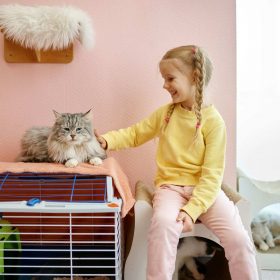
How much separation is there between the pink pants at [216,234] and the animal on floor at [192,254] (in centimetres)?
24

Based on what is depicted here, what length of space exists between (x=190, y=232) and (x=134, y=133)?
48 cm

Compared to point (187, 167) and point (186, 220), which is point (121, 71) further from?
point (186, 220)

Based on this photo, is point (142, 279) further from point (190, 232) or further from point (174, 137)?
point (174, 137)

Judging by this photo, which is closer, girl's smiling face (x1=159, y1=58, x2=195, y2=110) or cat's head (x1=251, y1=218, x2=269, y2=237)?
girl's smiling face (x1=159, y1=58, x2=195, y2=110)

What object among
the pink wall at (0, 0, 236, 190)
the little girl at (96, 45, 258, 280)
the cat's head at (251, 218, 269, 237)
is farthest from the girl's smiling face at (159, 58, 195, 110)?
the cat's head at (251, 218, 269, 237)

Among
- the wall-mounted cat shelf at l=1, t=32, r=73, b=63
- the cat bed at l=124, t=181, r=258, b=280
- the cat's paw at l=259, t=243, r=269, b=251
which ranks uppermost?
the wall-mounted cat shelf at l=1, t=32, r=73, b=63

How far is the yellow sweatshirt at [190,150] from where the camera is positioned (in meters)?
1.25

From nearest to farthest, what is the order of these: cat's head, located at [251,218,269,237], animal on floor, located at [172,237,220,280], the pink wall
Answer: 1. animal on floor, located at [172,237,220,280]
2. the pink wall
3. cat's head, located at [251,218,269,237]

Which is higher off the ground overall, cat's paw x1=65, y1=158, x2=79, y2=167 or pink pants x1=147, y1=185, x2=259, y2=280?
cat's paw x1=65, y1=158, x2=79, y2=167

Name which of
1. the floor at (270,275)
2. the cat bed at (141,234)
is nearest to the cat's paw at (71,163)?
the cat bed at (141,234)

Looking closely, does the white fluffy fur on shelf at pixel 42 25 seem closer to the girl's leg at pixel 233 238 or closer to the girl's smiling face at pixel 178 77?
the girl's smiling face at pixel 178 77

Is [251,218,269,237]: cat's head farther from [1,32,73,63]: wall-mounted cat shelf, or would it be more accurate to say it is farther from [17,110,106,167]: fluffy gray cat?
[1,32,73,63]: wall-mounted cat shelf

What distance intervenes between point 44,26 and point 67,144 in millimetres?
521

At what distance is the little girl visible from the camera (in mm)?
1126
